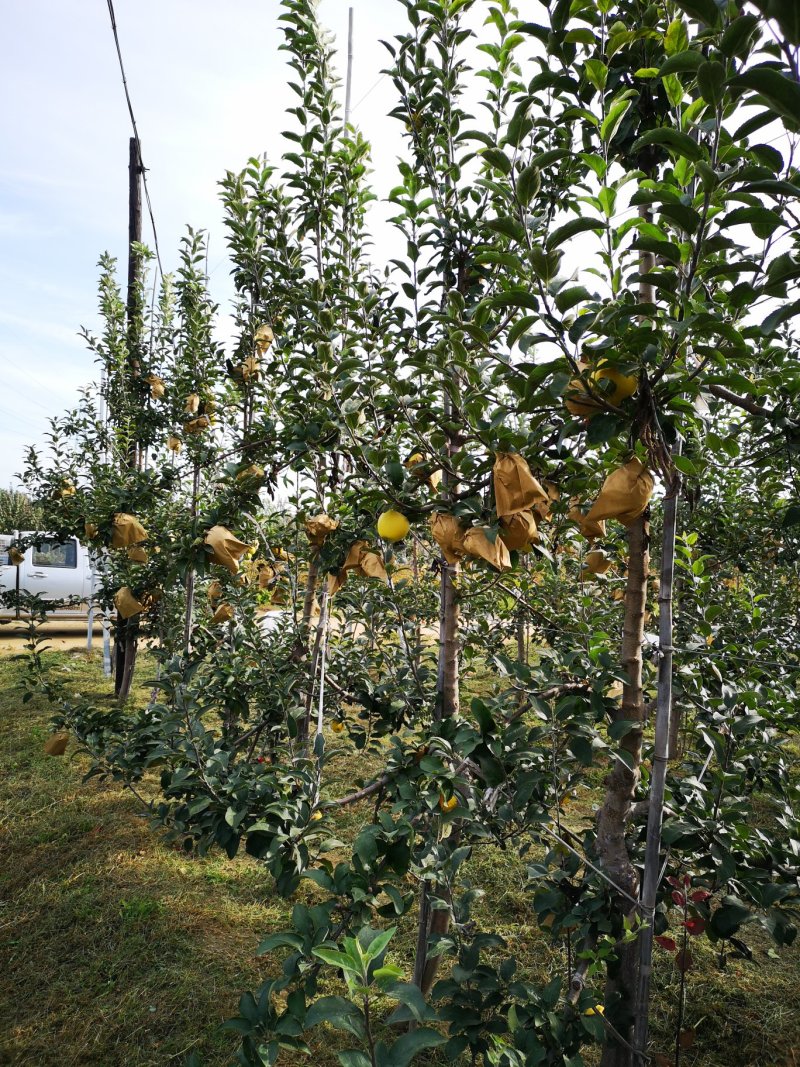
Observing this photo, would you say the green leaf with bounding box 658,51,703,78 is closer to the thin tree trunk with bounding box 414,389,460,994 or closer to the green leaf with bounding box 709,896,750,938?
the thin tree trunk with bounding box 414,389,460,994

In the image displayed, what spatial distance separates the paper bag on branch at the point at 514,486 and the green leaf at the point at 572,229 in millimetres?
364

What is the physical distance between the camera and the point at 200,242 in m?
4.18

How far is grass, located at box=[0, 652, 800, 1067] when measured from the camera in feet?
6.63

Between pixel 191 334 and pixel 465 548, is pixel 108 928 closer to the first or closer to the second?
pixel 465 548

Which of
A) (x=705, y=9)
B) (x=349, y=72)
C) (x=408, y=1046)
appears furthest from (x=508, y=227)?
(x=349, y=72)

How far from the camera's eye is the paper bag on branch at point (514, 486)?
114 cm

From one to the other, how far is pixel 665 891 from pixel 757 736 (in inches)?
17.6

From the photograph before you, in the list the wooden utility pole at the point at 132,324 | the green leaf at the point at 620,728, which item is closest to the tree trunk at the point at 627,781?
the green leaf at the point at 620,728

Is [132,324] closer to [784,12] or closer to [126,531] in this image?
[126,531]

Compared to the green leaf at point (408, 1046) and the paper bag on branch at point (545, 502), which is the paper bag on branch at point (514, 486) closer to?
the paper bag on branch at point (545, 502)

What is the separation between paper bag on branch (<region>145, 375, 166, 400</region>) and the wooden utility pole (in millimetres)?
451

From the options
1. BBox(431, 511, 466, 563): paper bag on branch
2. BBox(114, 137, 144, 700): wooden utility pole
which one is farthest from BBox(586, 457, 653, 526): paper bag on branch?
BBox(114, 137, 144, 700): wooden utility pole

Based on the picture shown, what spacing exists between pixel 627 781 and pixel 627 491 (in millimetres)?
769

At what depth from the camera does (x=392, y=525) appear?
4.67 feet
